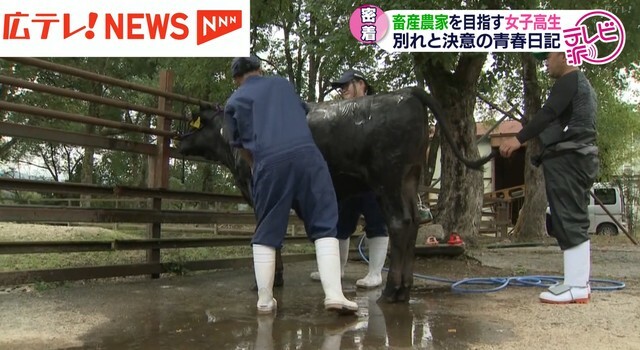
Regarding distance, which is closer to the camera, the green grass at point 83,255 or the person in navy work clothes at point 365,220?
the person in navy work clothes at point 365,220

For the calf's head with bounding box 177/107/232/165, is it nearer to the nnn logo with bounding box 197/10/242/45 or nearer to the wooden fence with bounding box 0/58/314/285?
the wooden fence with bounding box 0/58/314/285

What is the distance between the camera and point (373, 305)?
4.43 m

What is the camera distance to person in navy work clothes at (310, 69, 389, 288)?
555 centimetres

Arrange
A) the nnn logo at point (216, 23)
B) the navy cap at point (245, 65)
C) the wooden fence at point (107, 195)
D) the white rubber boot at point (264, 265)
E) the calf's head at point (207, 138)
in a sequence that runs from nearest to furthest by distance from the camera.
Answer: the white rubber boot at point (264, 265), the navy cap at point (245, 65), the wooden fence at point (107, 195), the calf's head at point (207, 138), the nnn logo at point (216, 23)

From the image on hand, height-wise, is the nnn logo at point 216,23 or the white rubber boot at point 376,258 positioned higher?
the nnn logo at point 216,23

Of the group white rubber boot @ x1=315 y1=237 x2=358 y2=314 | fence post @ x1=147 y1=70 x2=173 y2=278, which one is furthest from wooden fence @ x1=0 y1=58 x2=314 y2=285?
white rubber boot @ x1=315 y1=237 x2=358 y2=314

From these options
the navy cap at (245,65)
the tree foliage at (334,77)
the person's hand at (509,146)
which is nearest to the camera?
the navy cap at (245,65)

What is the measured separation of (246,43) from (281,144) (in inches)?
160

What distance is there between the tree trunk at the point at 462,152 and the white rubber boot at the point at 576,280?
6.22m

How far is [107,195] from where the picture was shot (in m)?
5.56

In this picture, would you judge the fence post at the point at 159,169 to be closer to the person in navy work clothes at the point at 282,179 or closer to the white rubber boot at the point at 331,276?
the person in navy work clothes at the point at 282,179

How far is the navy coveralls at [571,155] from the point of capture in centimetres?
447

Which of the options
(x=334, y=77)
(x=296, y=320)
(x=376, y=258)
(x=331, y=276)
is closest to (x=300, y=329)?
(x=296, y=320)

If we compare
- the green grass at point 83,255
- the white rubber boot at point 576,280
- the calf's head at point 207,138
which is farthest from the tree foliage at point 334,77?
the white rubber boot at point 576,280
